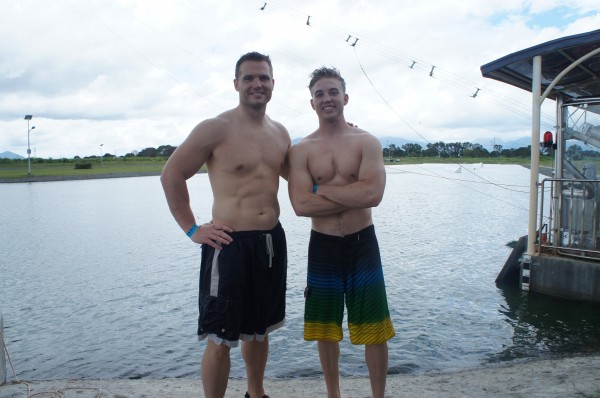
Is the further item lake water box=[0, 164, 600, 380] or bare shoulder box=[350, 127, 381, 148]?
lake water box=[0, 164, 600, 380]

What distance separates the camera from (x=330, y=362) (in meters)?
3.61

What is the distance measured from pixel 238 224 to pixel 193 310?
574cm

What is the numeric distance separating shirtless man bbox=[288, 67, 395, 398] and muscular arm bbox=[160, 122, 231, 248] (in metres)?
0.58

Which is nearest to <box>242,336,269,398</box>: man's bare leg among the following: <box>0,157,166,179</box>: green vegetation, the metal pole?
the metal pole

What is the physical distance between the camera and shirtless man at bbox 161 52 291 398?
331 cm

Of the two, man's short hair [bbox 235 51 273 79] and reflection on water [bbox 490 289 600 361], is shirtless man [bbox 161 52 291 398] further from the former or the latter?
reflection on water [bbox 490 289 600 361]

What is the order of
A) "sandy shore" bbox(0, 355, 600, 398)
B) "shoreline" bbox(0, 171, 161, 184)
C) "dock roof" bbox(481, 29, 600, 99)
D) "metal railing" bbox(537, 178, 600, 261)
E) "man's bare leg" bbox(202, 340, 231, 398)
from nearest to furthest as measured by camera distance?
"man's bare leg" bbox(202, 340, 231, 398), "sandy shore" bbox(0, 355, 600, 398), "dock roof" bbox(481, 29, 600, 99), "metal railing" bbox(537, 178, 600, 261), "shoreline" bbox(0, 171, 161, 184)

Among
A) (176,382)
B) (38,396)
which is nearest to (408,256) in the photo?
(176,382)

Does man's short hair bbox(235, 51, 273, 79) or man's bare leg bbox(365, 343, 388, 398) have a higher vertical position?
man's short hair bbox(235, 51, 273, 79)

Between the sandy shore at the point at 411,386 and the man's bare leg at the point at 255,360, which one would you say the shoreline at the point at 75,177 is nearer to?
the sandy shore at the point at 411,386

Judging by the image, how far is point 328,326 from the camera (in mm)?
3529

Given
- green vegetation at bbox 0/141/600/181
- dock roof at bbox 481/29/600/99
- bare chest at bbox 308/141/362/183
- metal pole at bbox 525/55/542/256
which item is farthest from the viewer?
green vegetation at bbox 0/141/600/181

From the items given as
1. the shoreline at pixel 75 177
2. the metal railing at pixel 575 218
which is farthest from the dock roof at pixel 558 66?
the shoreline at pixel 75 177

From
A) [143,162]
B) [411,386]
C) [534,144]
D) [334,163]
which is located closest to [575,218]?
[534,144]
